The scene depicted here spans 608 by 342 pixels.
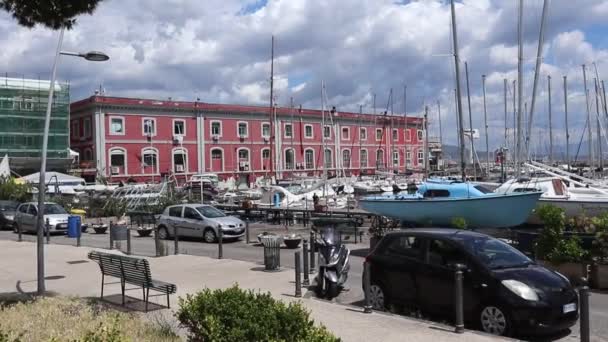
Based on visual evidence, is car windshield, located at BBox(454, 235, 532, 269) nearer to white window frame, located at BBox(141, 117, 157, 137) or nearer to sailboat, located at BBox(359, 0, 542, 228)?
sailboat, located at BBox(359, 0, 542, 228)

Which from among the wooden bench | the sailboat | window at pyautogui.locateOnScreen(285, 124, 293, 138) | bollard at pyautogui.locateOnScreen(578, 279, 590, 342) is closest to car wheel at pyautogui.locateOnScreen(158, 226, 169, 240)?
the sailboat

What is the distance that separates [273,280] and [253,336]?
26.3ft

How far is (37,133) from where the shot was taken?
213 ft

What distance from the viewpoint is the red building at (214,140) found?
64875 mm

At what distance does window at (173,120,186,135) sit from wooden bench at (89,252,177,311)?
2307 inches

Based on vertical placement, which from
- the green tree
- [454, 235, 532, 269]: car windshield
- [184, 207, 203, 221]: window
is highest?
the green tree

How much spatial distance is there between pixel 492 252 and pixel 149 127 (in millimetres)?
61205

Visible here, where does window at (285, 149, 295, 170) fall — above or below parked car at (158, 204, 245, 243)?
above

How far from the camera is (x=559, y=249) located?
13.3 m

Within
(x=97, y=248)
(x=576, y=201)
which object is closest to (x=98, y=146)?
(x=97, y=248)

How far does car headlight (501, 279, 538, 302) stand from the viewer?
865cm

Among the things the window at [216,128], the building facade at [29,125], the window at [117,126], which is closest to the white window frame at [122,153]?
the window at [117,126]

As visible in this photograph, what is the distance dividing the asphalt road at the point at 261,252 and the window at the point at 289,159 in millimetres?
47379

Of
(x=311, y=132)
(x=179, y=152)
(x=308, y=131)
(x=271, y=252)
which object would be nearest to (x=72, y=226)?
(x=271, y=252)
